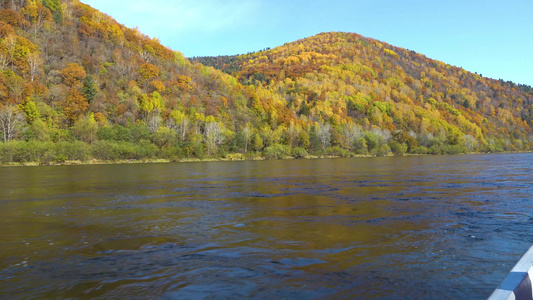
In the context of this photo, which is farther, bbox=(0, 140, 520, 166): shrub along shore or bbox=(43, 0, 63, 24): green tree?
bbox=(43, 0, 63, 24): green tree

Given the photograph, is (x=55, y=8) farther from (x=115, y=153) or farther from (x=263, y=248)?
(x=263, y=248)

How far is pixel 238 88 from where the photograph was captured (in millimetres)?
146750

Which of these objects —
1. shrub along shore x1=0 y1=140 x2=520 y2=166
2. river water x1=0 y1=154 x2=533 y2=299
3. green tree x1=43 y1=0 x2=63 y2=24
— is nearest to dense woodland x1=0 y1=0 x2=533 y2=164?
shrub along shore x1=0 y1=140 x2=520 y2=166

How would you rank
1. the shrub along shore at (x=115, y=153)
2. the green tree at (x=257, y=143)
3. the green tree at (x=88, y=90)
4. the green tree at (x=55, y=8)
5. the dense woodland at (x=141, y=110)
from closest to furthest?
the shrub along shore at (x=115, y=153)
the dense woodland at (x=141, y=110)
the green tree at (x=88, y=90)
the green tree at (x=257, y=143)
the green tree at (x=55, y=8)

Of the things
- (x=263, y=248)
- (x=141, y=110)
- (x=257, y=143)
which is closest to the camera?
(x=263, y=248)

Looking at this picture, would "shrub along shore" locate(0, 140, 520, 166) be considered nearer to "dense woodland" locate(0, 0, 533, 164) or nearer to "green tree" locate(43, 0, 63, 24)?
"dense woodland" locate(0, 0, 533, 164)

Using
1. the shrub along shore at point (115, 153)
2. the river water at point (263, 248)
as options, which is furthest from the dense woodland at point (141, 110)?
the river water at point (263, 248)

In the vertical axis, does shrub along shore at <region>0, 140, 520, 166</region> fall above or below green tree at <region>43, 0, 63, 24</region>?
below

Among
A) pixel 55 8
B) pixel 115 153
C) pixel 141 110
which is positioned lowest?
pixel 115 153

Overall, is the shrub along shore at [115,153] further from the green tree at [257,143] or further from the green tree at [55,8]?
the green tree at [55,8]

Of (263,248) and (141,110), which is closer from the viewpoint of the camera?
(263,248)

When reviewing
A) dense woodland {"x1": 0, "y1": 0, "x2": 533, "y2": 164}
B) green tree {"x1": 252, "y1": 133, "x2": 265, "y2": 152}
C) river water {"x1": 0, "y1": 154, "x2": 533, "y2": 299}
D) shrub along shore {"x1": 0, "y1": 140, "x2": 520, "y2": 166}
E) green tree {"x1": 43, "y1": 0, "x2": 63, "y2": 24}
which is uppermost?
green tree {"x1": 43, "y1": 0, "x2": 63, "y2": 24}

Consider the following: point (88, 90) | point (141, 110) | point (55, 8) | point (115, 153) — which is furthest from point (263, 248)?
point (55, 8)

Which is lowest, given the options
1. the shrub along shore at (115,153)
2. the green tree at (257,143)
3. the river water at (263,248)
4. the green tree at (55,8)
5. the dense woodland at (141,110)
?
the river water at (263,248)
